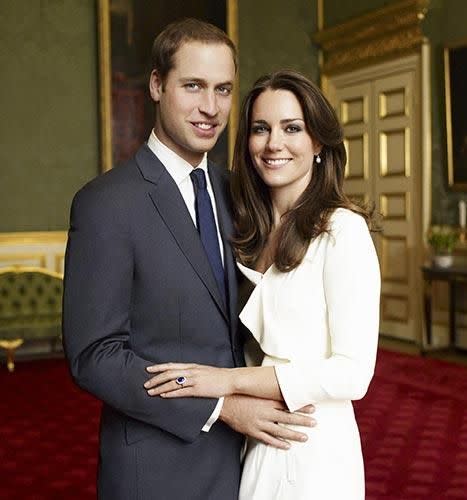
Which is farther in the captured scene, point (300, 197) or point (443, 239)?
point (443, 239)

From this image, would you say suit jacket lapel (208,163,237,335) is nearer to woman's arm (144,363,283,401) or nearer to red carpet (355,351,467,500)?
woman's arm (144,363,283,401)

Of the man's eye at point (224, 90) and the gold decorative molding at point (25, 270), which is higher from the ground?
the man's eye at point (224, 90)

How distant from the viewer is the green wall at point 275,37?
864 centimetres

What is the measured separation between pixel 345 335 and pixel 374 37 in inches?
279

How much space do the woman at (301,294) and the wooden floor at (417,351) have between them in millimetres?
5377

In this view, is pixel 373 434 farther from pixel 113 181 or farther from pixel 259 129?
pixel 113 181

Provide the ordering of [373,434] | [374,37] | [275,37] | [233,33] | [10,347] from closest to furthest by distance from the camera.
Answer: [373,434], [10,347], [374,37], [233,33], [275,37]

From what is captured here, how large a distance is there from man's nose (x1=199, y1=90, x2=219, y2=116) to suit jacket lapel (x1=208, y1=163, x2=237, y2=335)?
25cm

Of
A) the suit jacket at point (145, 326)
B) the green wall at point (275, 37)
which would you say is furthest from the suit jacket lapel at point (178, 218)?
the green wall at point (275, 37)

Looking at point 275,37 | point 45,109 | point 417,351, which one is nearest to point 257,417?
point 417,351

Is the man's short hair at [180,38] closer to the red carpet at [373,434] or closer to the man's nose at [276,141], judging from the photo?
the man's nose at [276,141]

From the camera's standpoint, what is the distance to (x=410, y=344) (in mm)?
7754

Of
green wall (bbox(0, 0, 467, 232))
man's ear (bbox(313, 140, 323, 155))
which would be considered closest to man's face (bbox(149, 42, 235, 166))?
man's ear (bbox(313, 140, 323, 155))

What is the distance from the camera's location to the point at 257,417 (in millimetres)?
1643
